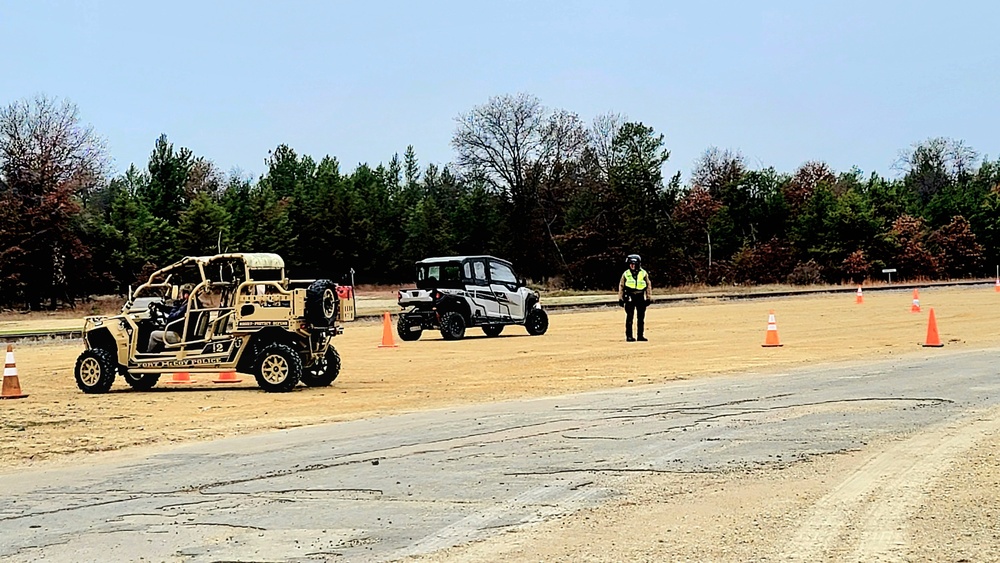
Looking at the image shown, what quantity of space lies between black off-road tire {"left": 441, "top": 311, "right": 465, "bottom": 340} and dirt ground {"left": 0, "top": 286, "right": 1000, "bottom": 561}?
634 mm

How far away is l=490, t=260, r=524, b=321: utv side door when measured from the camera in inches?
1217

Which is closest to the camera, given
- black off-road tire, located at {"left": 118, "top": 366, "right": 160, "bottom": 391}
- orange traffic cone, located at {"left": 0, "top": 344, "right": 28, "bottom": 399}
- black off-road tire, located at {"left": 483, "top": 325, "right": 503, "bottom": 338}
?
orange traffic cone, located at {"left": 0, "top": 344, "right": 28, "bottom": 399}

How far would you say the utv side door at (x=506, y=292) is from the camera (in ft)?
101

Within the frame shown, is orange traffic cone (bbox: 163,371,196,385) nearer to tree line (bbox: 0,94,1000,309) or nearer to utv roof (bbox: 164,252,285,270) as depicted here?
utv roof (bbox: 164,252,285,270)

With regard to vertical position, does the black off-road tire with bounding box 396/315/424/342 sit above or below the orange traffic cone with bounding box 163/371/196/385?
above

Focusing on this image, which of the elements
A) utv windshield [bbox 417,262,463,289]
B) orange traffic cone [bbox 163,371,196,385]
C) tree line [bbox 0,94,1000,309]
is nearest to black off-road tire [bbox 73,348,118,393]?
orange traffic cone [bbox 163,371,196,385]

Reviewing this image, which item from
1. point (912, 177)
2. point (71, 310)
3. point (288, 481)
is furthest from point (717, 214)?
point (288, 481)

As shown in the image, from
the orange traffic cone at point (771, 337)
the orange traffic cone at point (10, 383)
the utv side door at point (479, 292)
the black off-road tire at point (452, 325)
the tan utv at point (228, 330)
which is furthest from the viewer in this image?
the utv side door at point (479, 292)

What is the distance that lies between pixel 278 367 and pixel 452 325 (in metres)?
12.7

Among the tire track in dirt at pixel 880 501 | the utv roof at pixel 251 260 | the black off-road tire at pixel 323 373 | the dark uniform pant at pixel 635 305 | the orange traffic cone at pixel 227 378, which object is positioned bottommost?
the tire track in dirt at pixel 880 501

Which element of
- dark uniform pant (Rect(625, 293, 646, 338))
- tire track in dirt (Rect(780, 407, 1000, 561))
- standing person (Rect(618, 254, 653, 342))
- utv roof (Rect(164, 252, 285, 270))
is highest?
utv roof (Rect(164, 252, 285, 270))

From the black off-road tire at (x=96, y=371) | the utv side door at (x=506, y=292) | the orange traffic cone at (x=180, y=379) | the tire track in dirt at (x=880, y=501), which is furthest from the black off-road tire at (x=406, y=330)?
the tire track in dirt at (x=880, y=501)

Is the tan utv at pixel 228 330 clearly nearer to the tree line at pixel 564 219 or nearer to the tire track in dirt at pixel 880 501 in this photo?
the tire track in dirt at pixel 880 501

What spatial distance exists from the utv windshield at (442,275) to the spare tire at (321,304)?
40.3 ft
